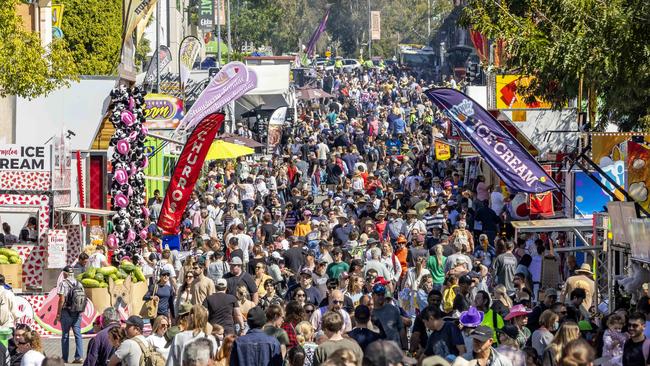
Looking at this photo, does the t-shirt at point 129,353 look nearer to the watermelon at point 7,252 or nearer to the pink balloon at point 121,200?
the watermelon at point 7,252

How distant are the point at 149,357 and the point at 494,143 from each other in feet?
19.5

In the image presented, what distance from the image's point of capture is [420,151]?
4609cm

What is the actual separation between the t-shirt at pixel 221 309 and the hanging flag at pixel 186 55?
24468mm

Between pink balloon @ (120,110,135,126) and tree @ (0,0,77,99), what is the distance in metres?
2.86

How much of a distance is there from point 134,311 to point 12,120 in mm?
13524

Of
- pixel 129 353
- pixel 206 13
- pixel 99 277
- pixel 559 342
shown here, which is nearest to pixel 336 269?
pixel 99 277

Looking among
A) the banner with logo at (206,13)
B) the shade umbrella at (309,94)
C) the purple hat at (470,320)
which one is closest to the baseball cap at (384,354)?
the purple hat at (470,320)

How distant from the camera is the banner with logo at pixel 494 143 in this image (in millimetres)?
17328

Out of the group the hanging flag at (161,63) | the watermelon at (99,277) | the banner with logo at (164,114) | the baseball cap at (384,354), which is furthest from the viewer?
the hanging flag at (161,63)

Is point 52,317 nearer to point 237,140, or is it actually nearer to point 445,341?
point 445,341

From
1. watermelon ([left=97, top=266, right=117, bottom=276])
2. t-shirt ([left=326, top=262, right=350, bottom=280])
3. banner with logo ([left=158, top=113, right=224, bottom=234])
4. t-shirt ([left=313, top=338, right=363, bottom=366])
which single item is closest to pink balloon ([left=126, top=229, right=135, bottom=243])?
banner with logo ([left=158, top=113, right=224, bottom=234])

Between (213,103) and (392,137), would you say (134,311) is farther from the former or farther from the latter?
(392,137)

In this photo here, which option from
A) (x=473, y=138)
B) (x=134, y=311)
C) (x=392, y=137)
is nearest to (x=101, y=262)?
(x=134, y=311)

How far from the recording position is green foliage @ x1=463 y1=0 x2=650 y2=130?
55.8 feet
